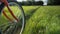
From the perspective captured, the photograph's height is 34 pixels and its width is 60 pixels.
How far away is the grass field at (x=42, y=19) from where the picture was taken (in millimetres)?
1605

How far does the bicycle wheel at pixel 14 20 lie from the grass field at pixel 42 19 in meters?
0.07

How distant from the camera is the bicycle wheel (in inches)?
59.5

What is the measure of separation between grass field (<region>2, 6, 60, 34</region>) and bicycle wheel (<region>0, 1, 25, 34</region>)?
66 millimetres

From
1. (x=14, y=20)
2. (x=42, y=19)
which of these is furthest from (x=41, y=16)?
(x=14, y=20)

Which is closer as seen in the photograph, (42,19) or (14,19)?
(14,19)

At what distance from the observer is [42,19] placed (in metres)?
1.67

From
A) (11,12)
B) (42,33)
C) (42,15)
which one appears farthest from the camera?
(42,15)

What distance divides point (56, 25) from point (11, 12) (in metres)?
0.48

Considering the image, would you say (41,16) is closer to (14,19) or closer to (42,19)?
(42,19)

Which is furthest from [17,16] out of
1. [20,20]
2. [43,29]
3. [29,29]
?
[43,29]

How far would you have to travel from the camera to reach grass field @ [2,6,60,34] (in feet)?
5.27

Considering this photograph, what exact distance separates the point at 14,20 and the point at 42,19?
31 centimetres

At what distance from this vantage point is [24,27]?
5.43 ft

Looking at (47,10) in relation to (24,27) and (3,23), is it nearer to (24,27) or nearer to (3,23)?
(24,27)
